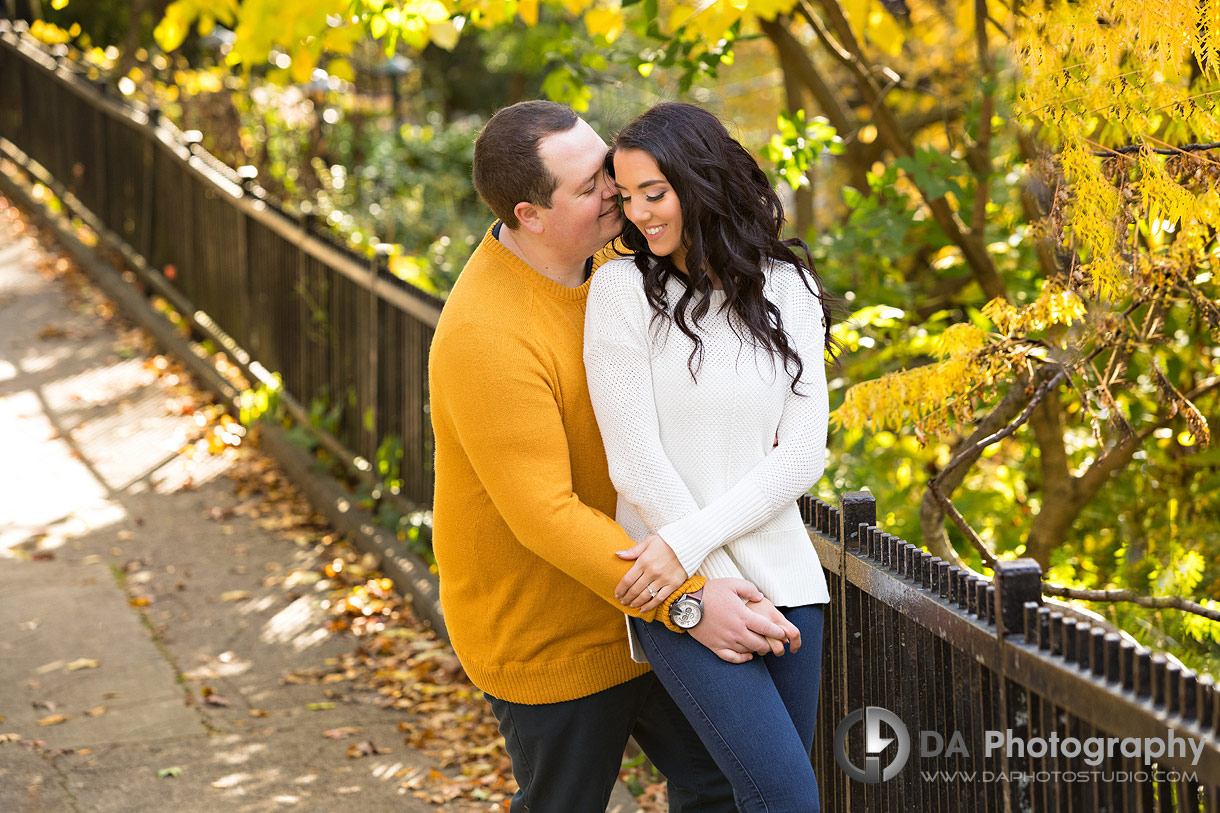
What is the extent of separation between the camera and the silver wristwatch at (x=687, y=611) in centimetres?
246

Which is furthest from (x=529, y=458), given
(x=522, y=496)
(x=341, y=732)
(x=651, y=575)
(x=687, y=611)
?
(x=341, y=732)

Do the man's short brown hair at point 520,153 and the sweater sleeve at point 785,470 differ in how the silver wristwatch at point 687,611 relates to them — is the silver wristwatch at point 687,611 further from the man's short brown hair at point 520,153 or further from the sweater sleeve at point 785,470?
the man's short brown hair at point 520,153

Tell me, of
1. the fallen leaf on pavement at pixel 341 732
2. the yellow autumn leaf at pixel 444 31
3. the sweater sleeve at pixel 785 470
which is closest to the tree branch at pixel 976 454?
the sweater sleeve at pixel 785 470

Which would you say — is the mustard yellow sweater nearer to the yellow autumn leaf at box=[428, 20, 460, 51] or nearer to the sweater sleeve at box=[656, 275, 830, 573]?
the sweater sleeve at box=[656, 275, 830, 573]

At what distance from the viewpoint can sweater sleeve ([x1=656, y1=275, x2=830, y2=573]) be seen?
2.45 metres

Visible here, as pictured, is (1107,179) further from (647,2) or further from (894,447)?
(894,447)

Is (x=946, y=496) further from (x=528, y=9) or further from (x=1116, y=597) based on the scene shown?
(x=528, y=9)

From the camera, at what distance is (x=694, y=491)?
2.53m

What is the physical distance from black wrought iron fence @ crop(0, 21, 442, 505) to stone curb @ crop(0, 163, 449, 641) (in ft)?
0.80

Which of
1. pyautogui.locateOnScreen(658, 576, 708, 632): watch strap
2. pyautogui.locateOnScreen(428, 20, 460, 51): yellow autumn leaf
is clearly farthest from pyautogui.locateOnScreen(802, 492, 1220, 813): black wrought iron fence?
pyautogui.locateOnScreen(428, 20, 460, 51): yellow autumn leaf

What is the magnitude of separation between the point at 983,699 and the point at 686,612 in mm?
595

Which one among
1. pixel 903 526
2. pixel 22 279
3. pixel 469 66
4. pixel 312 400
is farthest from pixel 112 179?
pixel 469 66

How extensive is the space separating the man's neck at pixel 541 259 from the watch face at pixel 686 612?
732 mm

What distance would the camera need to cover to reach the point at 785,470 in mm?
2510
